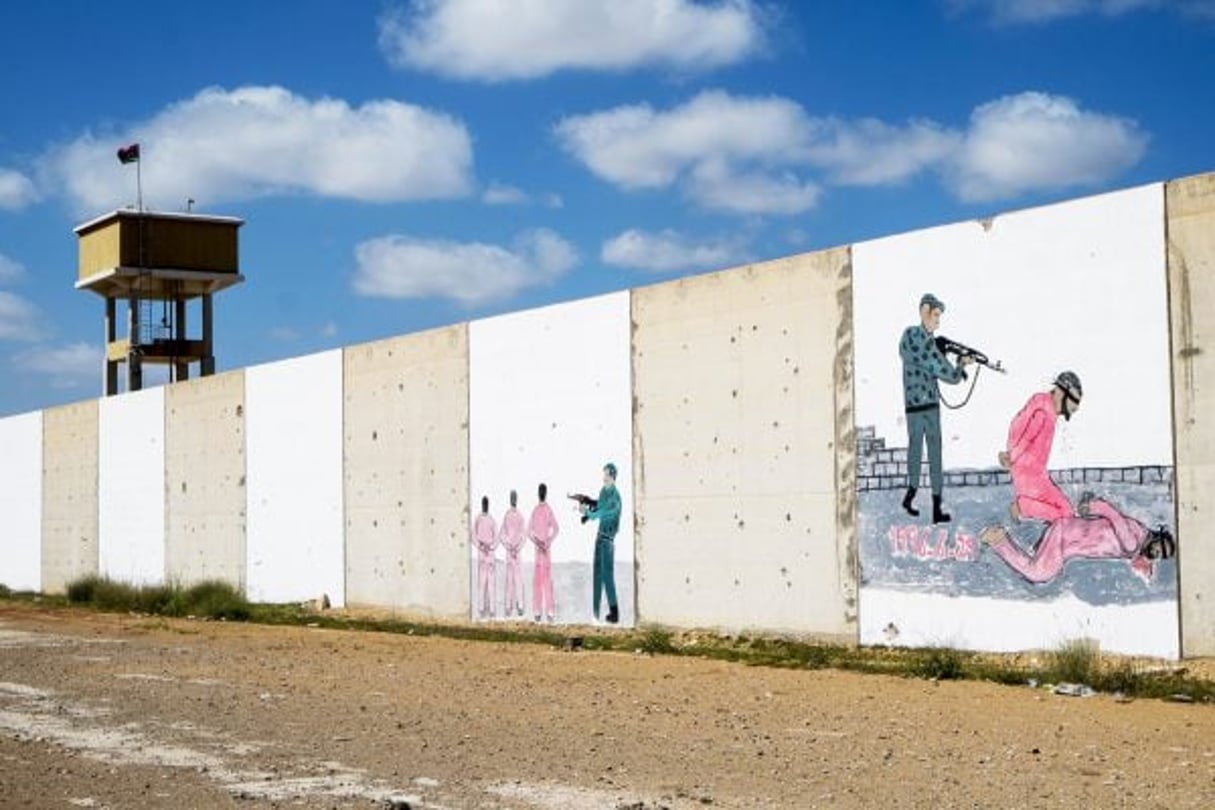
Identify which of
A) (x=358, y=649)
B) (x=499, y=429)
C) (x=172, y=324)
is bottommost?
(x=358, y=649)

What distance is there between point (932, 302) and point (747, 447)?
11.0ft

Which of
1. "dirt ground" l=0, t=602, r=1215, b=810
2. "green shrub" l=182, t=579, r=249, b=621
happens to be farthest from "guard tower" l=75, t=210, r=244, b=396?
"dirt ground" l=0, t=602, r=1215, b=810

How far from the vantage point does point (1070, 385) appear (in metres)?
14.6

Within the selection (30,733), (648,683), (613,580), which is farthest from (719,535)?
(30,733)

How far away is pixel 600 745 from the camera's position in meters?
10.0

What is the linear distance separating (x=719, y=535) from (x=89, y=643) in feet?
26.5

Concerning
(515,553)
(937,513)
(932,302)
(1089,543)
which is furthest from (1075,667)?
(515,553)

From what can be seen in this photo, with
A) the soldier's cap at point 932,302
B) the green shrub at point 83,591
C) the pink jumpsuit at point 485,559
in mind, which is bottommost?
the green shrub at point 83,591

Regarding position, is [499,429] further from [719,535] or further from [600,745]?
[600,745]

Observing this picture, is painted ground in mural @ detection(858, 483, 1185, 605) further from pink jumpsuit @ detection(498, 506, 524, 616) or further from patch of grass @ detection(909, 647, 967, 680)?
pink jumpsuit @ detection(498, 506, 524, 616)

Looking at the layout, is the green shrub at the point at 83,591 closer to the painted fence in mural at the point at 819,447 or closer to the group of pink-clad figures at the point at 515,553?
the painted fence in mural at the point at 819,447

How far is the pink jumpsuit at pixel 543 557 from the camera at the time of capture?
21891 millimetres

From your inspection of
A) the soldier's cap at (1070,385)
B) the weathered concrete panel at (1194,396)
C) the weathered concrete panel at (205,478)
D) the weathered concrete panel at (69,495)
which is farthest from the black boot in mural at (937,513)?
the weathered concrete panel at (69,495)

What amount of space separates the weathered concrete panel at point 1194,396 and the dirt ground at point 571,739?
1.75 m
